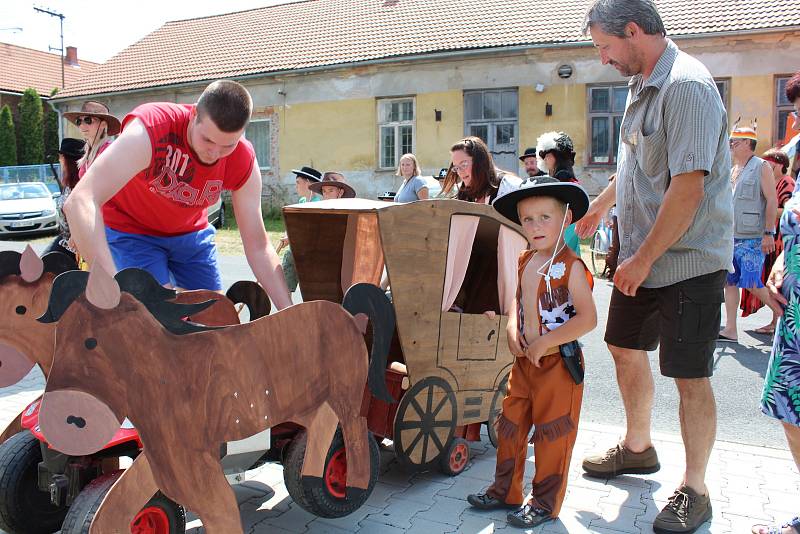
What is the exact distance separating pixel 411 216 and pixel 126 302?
1.42 metres

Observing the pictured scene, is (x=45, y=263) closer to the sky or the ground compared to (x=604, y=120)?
closer to the ground

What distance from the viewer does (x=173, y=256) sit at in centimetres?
355

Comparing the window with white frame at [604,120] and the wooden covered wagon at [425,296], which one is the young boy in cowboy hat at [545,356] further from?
the window with white frame at [604,120]

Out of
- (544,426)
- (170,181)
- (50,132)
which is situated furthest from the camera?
(50,132)

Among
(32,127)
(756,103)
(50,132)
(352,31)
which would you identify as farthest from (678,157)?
(50,132)

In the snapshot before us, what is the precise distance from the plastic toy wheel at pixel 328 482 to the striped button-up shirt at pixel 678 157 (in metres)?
1.57

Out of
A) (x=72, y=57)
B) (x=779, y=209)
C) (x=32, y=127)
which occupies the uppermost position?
(x=72, y=57)

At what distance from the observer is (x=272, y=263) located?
11.3 ft

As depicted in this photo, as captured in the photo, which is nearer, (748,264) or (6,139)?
(748,264)

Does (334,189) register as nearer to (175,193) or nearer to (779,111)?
(175,193)

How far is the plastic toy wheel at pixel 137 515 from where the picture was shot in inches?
99.3

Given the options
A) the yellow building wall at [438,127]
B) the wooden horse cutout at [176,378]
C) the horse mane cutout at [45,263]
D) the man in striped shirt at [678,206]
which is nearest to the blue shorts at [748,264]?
the man in striped shirt at [678,206]

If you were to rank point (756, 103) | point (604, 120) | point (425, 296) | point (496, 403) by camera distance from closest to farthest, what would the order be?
point (425, 296) < point (496, 403) < point (756, 103) < point (604, 120)

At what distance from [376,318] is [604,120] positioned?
15831 millimetres
